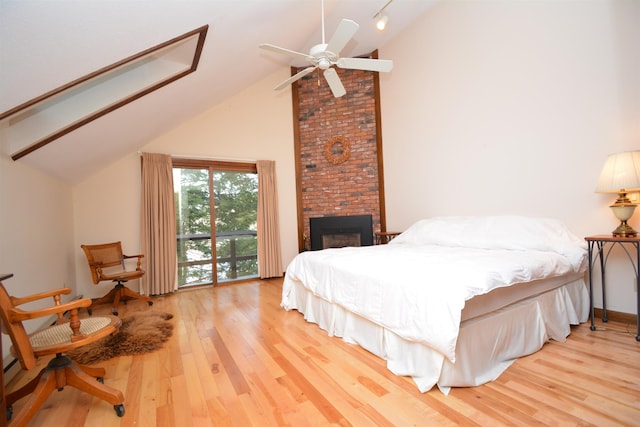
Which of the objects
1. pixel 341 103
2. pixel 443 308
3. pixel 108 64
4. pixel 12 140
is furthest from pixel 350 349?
pixel 341 103

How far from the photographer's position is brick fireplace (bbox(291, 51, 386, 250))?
197 inches

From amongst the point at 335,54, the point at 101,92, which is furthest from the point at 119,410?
the point at 335,54

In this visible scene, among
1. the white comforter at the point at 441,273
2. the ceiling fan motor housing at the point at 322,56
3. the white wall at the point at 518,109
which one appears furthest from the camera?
the white wall at the point at 518,109

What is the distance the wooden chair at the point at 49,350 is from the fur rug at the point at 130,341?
2.02ft

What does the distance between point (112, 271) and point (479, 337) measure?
440cm

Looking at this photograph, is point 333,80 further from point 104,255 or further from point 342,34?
point 104,255

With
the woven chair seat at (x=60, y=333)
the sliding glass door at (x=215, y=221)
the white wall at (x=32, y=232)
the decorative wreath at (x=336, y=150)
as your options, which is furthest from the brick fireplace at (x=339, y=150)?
the woven chair seat at (x=60, y=333)

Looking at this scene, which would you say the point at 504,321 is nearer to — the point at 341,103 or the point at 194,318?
the point at 194,318

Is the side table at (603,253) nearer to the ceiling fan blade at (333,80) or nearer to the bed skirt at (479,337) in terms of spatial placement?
the bed skirt at (479,337)

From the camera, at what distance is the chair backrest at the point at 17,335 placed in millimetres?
1269

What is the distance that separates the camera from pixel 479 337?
1697 mm

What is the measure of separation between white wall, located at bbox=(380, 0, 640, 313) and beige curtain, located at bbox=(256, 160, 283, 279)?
2.13 meters

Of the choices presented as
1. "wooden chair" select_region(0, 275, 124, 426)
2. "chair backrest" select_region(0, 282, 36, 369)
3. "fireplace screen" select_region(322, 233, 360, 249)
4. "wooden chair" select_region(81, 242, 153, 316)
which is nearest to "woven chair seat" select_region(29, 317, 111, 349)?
"wooden chair" select_region(0, 275, 124, 426)

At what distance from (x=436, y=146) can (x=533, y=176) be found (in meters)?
1.33
